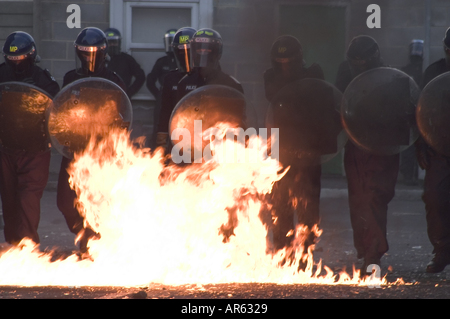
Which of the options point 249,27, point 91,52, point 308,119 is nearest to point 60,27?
point 249,27

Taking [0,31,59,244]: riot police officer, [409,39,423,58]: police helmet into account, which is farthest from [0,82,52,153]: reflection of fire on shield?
[409,39,423,58]: police helmet

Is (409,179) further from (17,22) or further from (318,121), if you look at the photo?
(17,22)

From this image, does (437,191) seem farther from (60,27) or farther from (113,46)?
(60,27)

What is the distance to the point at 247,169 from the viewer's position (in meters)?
4.69

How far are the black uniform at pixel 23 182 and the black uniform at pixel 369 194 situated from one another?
8.03 ft

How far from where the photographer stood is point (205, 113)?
4977 millimetres

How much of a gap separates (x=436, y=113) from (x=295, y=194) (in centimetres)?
119

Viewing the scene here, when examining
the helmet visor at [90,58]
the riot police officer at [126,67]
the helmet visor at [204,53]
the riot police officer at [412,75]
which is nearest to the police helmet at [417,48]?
the riot police officer at [412,75]

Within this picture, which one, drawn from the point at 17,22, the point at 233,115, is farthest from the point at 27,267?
the point at 17,22

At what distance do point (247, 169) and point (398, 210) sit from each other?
4095 millimetres

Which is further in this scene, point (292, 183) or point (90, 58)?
point (90, 58)

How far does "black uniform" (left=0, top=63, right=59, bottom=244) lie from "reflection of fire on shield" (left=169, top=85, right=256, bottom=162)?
3.85ft

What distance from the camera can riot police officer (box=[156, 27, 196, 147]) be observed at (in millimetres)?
5284

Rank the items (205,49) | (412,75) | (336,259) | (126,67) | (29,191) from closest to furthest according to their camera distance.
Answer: (205,49)
(29,191)
(336,259)
(126,67)
(412,75)
